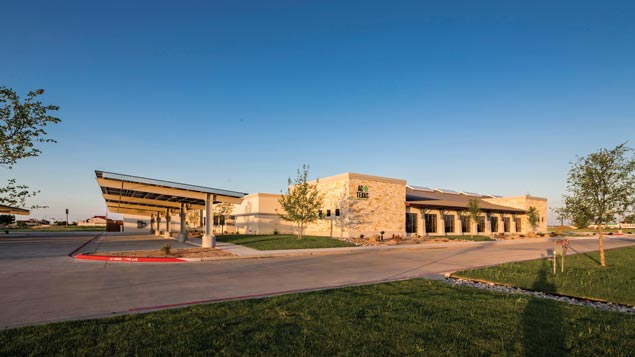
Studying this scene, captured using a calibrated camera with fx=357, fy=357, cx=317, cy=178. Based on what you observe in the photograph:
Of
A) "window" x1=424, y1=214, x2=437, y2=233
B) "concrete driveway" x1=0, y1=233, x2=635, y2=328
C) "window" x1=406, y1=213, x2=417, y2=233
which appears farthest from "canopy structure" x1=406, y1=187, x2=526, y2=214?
"concrete driveway" x1=0, y1=233, x2=635, y2=328

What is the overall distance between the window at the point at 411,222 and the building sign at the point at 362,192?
698cm

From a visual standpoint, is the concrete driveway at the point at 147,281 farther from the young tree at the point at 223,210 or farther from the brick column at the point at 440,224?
the young tree at the point at 223,210

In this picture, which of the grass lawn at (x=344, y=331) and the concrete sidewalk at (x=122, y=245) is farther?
the concrete sidewalk at (x=122, y=245)

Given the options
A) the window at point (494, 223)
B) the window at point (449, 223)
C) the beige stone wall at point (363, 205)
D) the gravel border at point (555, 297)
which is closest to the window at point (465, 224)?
the window at point (449, 223)

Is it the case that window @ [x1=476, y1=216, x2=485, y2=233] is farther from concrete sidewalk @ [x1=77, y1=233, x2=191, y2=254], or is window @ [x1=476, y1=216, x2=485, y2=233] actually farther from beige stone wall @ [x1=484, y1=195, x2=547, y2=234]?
concrete sidewalk @ [x1=77, y1=233, x2=191, y2=254]

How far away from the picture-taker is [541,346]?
5266mm

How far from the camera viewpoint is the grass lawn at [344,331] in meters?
4.98

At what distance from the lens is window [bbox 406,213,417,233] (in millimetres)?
37969

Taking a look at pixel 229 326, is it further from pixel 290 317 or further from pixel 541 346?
pixel 541 346

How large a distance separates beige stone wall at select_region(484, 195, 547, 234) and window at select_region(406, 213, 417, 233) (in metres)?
22.8

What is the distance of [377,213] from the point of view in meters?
34.7

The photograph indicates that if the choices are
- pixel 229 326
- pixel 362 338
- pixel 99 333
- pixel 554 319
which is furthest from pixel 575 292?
pixel 99 333

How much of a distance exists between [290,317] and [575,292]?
315 inches

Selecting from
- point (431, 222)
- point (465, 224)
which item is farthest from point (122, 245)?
point (465, 224)
